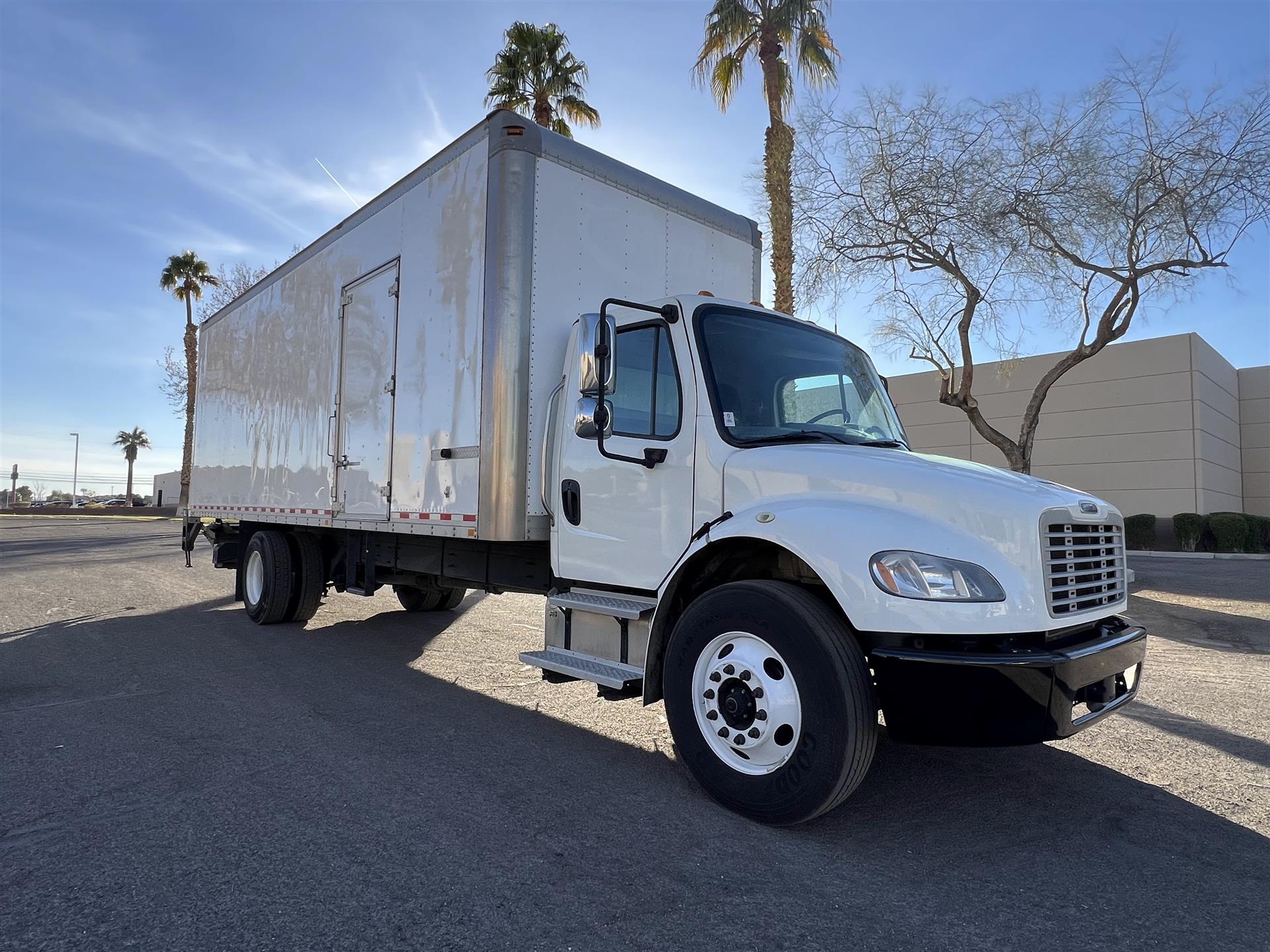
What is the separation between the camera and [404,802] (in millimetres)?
3680

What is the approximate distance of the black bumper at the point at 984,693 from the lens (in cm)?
310

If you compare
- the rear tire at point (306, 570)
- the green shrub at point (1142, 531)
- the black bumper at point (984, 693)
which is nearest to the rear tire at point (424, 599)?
the rear tire at point (306, 570)

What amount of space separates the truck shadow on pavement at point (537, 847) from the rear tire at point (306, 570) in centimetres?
324

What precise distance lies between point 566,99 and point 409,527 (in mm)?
17090

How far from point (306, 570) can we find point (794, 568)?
20.4 feet

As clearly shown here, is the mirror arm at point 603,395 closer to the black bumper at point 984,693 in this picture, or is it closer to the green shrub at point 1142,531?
the black bumper at point 984,693

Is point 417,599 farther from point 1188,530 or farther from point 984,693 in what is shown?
point 1188,530

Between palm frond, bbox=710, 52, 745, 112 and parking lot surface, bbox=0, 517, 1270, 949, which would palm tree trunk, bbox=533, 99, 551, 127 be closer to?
palm frond, bbox=710, 52, 745, 112

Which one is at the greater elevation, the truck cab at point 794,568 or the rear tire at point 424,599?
the truck cab at point 794,568

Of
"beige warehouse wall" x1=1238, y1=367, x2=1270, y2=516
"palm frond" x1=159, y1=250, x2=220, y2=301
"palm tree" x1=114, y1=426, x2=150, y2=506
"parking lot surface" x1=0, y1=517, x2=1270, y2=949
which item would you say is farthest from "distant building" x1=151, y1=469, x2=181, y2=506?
"parking lot surface" x1=0, y1=517, x2=1270, y2=949

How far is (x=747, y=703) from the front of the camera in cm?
357

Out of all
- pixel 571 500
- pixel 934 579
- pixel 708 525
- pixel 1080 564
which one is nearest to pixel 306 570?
pixel 571 500

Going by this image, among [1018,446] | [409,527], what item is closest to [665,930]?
[409,527]

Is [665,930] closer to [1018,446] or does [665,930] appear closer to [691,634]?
[691,634]
